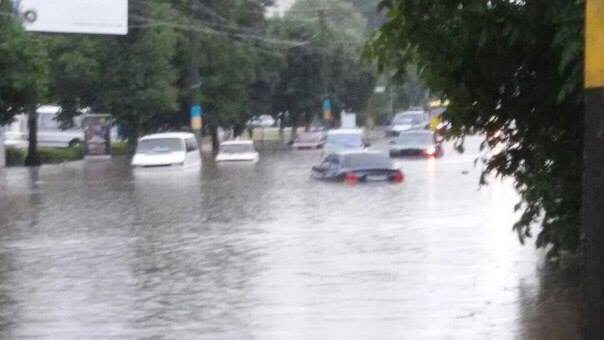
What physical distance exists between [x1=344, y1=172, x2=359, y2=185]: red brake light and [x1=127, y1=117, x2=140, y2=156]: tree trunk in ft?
88.8

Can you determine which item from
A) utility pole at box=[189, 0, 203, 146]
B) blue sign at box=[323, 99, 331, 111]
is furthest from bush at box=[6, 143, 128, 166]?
blue sign at box=[323, 99, 331, 111]

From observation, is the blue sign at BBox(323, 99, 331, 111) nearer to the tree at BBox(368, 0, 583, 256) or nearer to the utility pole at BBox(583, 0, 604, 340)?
the tree at BBox(368, 0, 583, 256)

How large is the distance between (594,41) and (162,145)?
1920 inches

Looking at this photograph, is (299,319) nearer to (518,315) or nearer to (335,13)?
(518,315)

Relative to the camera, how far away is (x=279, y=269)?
18.6 meters

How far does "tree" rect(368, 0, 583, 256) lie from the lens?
34.4 ft

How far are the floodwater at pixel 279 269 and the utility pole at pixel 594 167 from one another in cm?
666

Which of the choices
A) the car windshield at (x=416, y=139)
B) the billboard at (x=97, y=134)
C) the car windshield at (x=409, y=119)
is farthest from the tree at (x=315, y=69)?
the car windshield at (x=416, y=139)

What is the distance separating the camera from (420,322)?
1355 cm

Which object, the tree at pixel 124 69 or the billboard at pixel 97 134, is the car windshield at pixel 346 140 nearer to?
the tree at pixel 124 69

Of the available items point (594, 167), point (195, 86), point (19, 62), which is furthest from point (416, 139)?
point (594, 167)

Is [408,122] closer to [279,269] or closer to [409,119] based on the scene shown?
[409,119]

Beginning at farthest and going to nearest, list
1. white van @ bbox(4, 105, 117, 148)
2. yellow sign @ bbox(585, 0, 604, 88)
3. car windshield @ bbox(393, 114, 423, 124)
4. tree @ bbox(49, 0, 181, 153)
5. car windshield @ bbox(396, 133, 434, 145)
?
car windshield @ bbox(393, 114, 423, 124) < white van @ bbox(4, 105, 117, 148) < tree @ bbox(49, 0, 181, 153) < car windshield @ bbox(396, 133, 434, 145) < yellow sign @ bbox(585, 0, 604, 88)

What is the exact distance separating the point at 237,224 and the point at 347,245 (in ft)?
17.4
